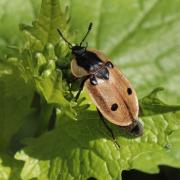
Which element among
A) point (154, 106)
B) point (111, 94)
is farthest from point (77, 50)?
point (154, 106)

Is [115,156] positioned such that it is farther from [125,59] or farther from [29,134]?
[29,134]

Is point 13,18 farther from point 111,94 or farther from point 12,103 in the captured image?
point 111,94

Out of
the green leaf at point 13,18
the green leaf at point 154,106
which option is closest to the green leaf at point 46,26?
the green leaf at point 154,106

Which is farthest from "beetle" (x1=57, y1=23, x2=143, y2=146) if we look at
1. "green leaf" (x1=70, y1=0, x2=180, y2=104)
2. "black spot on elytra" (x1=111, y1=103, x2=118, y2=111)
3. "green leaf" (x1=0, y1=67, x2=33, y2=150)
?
"green leaf" (x1=70, y1=0, x2=180, y2=104)

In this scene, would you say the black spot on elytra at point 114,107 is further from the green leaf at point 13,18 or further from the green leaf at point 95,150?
the green leaf at point 13,18

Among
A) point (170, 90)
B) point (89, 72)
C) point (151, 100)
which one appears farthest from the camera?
point (170, 90)

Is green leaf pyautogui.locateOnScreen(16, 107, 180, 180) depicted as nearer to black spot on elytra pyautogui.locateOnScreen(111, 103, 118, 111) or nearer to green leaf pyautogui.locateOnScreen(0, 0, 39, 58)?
black spot on elytra pyautogui.locateOnScreen(111, 103, 118, 111)

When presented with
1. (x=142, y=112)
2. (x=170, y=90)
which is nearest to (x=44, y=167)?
(x=142, y=112)

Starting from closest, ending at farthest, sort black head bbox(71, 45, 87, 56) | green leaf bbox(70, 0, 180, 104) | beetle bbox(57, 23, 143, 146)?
beetle bbox(57, 23, 143, 146), black head bbox(71, 45, 87, 56), green leaf bbox(70, 0, 180, 104)
